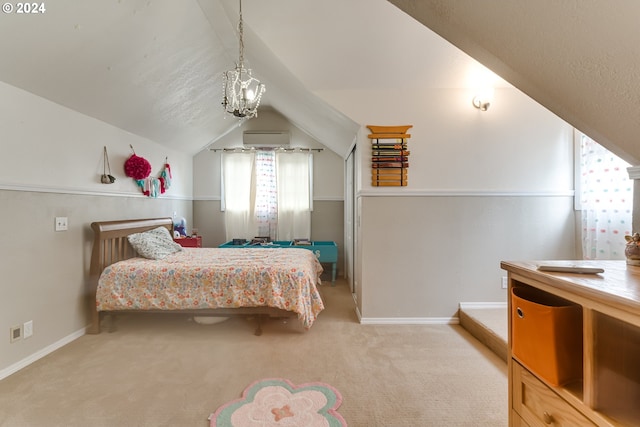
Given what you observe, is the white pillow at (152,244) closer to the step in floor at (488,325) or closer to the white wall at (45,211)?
the white wall at (45,211)

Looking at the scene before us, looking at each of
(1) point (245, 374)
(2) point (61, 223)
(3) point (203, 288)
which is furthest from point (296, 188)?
(1) point (245, 374)

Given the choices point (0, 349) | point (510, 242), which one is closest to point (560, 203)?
point (510, 242)

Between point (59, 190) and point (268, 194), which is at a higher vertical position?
point (268, 194)

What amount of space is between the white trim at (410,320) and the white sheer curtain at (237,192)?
9.18 feet

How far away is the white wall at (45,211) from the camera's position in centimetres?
198

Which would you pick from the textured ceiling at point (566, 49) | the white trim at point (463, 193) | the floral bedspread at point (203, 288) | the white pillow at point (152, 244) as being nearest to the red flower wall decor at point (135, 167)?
the white pillow at point (152, 244)

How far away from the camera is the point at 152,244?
301 centimetres

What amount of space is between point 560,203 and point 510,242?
63cm

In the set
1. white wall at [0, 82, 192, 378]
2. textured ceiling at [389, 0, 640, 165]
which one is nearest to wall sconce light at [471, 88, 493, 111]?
textured ceiling at [389, 0, 640, 165]

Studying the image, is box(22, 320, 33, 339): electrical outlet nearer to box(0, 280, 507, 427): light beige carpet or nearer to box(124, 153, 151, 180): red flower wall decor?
box(0, 280, 507, 427): light beige carpet

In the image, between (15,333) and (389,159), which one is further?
(389,159)

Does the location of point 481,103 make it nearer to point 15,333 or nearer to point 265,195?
point 265,195

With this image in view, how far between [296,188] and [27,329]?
140 inches

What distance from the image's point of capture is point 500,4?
0.86 metres
